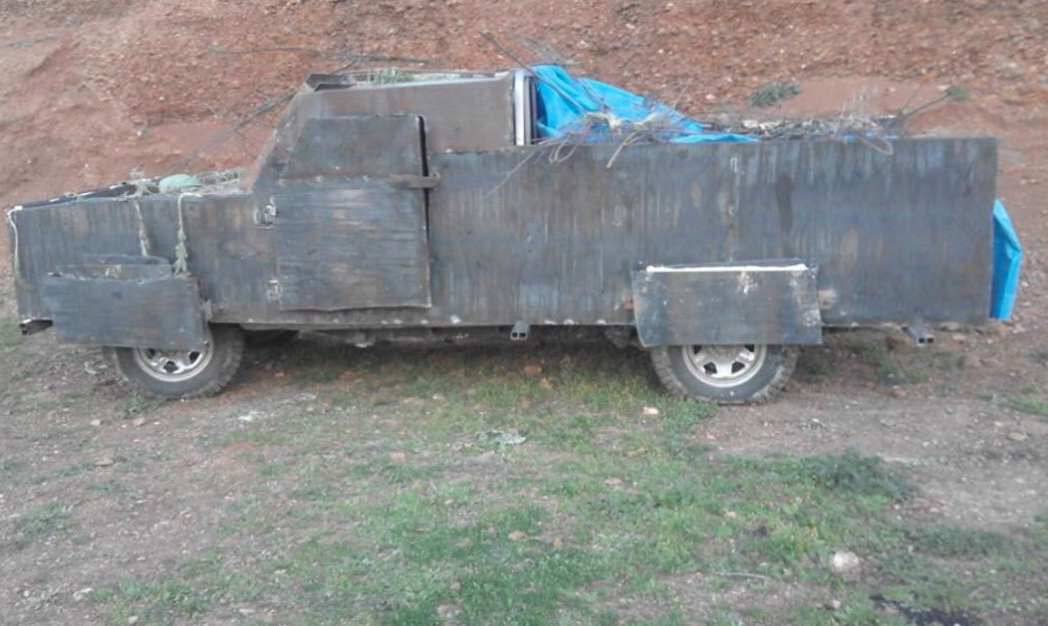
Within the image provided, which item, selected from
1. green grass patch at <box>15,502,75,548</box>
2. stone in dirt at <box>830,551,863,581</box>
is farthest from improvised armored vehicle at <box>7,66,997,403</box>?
stone in dirt at <box>830,551,863,581</box>

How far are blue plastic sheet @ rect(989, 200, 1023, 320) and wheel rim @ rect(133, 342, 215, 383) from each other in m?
5.08

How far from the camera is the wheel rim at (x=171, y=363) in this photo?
7336 millimetres

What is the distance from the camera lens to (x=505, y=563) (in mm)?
4688

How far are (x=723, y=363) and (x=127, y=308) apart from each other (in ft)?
12.8

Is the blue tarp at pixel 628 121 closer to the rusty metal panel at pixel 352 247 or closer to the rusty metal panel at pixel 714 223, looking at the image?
the rusty metal panel at pixel 714 223

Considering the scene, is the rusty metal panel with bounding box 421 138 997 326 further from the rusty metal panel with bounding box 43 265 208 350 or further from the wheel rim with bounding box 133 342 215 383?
the wheel rim with bounding box 133 342 215 383

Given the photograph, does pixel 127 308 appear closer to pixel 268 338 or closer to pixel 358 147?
pixel 268 338

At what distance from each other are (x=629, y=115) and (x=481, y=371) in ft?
6.76

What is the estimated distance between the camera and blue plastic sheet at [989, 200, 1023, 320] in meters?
6.43

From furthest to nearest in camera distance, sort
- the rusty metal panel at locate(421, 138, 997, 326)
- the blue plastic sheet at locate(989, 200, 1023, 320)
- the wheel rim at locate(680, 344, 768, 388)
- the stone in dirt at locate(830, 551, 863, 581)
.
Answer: the wheel rim at locate(680, 344, 768, 388)
the blue plastic sheet at locate(989, 200, 1023, 320)
the rusty metal panel at locate(421, 138, 997, 326)
the stone in dirt at locate(830, 551, 863, 581)

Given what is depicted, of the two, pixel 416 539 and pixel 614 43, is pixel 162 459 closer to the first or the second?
pixel 416 539

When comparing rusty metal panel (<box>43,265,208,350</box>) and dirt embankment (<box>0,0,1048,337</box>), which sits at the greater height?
dirt embankment (<box>0,0,1048,337</box>)

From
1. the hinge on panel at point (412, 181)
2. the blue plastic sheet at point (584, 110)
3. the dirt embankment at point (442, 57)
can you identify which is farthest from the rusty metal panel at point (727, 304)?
the dirt embankment at point (442, 57)

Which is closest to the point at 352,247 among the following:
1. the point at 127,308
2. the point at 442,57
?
the point at 127,308
